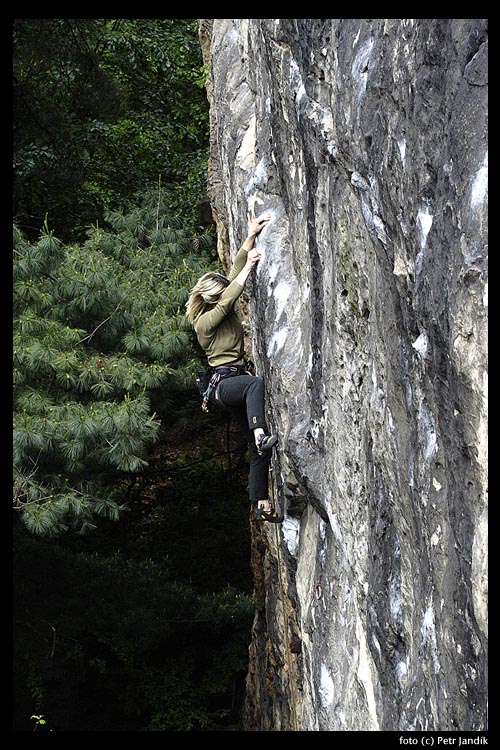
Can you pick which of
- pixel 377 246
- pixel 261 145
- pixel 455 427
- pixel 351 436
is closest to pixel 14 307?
pixel 261 145

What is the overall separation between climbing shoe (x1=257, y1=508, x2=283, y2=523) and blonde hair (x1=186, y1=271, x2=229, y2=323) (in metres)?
1.53

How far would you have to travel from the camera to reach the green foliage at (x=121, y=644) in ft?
33.2

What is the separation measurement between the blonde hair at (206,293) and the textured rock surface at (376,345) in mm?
288

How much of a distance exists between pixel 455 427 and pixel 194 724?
30.9ft

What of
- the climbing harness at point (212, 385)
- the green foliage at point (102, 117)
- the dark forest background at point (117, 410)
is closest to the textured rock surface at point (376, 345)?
the climbing harness at point (212, 385)

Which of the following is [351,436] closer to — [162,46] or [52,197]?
[52,197]

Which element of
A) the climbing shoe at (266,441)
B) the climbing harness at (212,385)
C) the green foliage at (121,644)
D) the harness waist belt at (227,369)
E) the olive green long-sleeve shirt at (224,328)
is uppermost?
the olive green long-sleeve shirt at (224,328)

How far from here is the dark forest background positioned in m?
6.94

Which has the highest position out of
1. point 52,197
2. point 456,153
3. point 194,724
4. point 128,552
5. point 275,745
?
point 52,197

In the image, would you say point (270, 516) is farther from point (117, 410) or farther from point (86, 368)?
point (86, 368)

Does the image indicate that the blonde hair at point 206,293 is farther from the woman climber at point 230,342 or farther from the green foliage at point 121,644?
the green foliage at point 121,644

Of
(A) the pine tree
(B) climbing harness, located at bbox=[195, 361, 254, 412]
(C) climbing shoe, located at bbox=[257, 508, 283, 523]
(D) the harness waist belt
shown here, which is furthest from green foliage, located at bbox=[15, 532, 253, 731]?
(D) the harness waist belt

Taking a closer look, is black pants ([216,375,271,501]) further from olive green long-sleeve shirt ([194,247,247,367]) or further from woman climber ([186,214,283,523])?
olive green long-sleeve shirt ([194,247,247,367])

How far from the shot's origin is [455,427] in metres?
2.73
